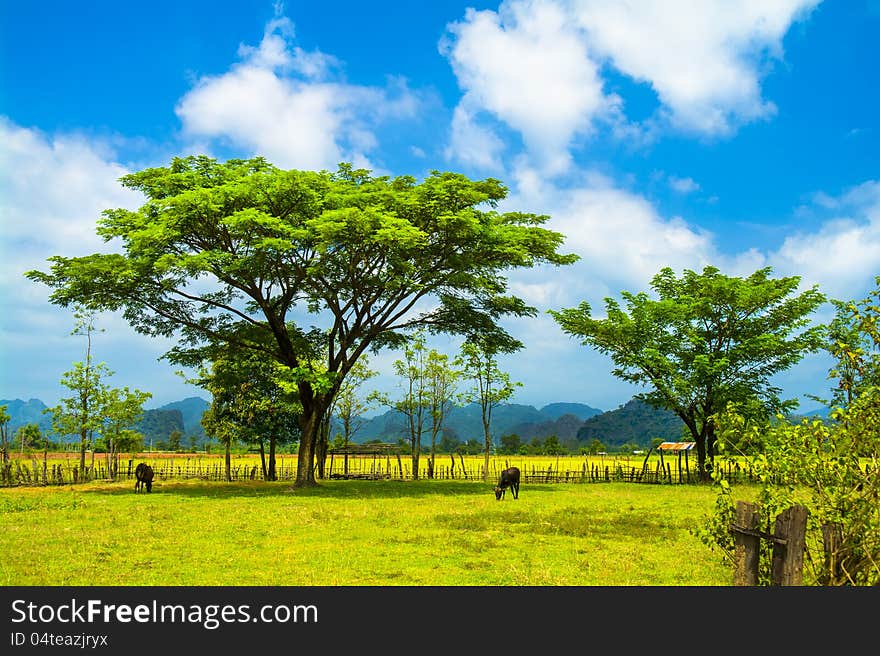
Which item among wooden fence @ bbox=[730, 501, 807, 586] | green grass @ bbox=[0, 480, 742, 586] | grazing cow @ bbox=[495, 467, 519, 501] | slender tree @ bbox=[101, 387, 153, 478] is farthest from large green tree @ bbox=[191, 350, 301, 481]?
wooden fence @ bbox=[730, 501, 807, 586]

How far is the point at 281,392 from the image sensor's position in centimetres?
3647

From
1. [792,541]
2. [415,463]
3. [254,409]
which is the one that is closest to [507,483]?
[415,463]

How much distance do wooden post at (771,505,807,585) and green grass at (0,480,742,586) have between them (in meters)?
3.27

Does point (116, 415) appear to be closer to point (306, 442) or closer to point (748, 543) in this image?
point (306, 442)

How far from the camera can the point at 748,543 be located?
681 centimetres

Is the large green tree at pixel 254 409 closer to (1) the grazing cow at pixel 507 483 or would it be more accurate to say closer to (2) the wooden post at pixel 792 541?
(1) the grazing cow at pixel 507 483

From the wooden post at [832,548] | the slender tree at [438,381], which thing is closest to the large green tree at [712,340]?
the slender tree at [438,381]

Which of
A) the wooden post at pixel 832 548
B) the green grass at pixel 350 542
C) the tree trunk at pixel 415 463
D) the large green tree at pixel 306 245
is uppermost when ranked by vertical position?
the large green tree at pixel 306 245

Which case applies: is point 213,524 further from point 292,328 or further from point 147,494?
point 292,328

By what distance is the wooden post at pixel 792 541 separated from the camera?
6.37 metres

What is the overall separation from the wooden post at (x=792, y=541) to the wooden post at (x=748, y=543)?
0.26m

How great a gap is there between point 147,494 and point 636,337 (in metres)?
28.2

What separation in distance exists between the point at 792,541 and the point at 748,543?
1.62ft
